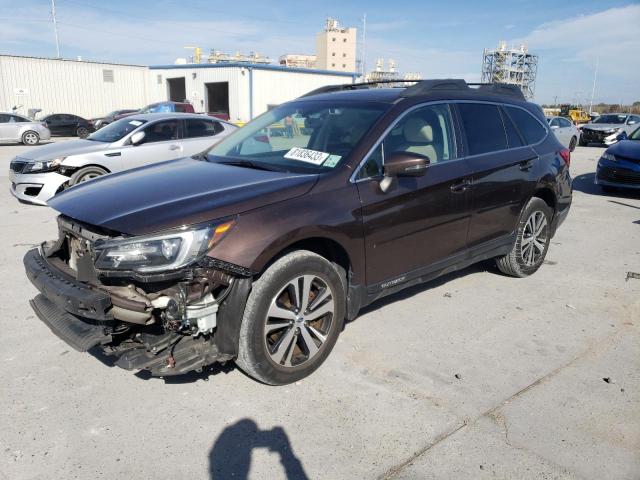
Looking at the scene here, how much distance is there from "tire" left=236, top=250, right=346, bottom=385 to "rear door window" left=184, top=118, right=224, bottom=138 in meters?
6.89

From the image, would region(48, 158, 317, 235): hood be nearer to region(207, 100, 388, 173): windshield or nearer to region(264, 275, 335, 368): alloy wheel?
region(207, 100, 388, 173): windshield

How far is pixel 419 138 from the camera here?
3.96m

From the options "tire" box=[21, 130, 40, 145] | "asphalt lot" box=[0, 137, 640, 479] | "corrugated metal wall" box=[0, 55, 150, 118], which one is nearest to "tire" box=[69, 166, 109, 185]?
"asphalt lot" box=[0, 137, 640, 479]

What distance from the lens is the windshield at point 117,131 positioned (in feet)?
29.5

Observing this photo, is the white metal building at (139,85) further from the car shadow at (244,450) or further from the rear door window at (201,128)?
the car shadow at (244,450)

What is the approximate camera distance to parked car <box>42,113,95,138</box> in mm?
27984

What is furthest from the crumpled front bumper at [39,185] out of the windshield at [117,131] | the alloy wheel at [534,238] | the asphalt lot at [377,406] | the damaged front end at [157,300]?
the alloy wheel at [534,238]

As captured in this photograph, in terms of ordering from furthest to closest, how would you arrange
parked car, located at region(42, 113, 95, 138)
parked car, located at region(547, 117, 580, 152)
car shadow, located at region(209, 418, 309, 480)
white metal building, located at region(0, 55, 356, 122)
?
white metal building, located at region(0, 55, 356, 122) < parked car, located at region(42, 113, 95, 138) < parked car, located at region(547, 117, 580, 152) < car shadow, located at region(209, 418, 309, 480)

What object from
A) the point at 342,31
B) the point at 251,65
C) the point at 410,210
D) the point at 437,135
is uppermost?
the point at 342,31

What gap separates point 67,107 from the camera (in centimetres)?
3628

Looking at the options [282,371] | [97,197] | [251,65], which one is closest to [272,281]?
[282,371]

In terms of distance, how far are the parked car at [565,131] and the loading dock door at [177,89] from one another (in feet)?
93.9

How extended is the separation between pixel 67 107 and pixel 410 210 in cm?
3840

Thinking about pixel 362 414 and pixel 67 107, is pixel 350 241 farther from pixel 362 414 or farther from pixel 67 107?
pixel 67 107
